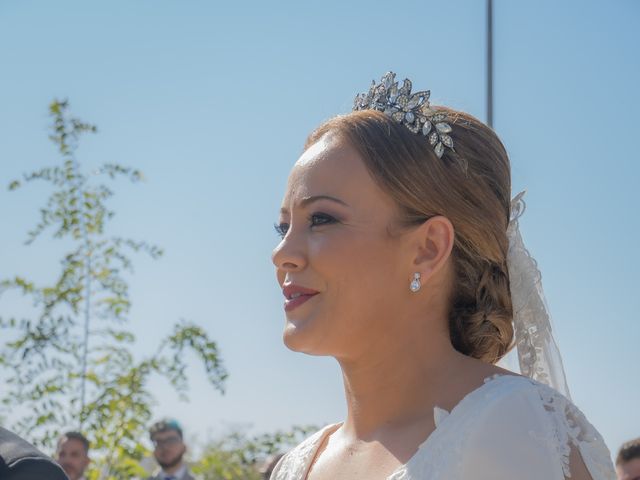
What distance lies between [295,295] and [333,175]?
1.19 ft

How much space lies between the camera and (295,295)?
3039 mm

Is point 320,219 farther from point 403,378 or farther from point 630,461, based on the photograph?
point 630,461

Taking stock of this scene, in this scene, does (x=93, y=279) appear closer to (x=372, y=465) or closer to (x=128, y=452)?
(x=128, y=452)

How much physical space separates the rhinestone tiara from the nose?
479mm

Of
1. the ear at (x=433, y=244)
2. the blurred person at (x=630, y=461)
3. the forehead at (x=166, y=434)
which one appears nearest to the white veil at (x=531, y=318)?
the ear at (x=433, y=244)

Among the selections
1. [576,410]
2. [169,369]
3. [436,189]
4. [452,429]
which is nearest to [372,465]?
[452,429]

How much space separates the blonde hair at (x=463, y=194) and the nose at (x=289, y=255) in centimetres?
29

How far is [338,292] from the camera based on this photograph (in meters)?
2.97

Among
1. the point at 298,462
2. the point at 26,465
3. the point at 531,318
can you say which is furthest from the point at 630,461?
the point at 26,465

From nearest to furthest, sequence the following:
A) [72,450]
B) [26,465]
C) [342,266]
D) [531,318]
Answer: [26,465]
[342,266]
[531,318]
[72,450]

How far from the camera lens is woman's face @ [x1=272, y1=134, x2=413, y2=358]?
2.98 meters

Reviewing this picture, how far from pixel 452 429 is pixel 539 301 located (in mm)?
646

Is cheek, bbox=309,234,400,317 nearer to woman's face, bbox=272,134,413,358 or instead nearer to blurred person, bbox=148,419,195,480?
woman's face, bbox=272,134,413,358

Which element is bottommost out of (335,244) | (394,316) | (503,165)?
(394,316)
